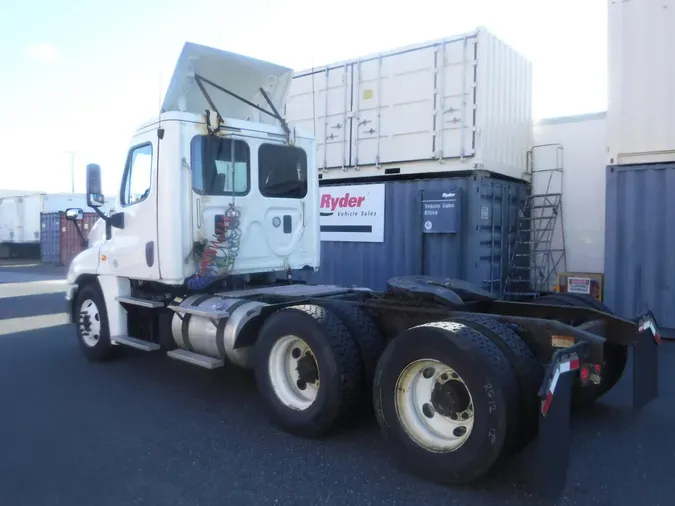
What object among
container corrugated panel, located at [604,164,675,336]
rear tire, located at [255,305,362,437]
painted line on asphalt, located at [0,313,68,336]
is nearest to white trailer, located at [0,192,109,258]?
painted line on asphalt, located at [0,313,68,336]

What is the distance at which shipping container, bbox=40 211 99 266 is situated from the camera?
28062 millimetres

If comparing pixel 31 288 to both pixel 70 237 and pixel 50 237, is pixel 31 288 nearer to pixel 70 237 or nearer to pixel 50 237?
pixel 70 237

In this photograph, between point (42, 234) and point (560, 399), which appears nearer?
point (560, 399)

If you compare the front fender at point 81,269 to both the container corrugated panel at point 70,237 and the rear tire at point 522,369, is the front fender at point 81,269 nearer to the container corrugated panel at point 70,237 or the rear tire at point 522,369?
the rear tire at point 522,369

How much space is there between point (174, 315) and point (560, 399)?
4079 millimetres

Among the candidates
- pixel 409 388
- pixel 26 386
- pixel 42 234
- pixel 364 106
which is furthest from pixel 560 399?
pixel 42 234

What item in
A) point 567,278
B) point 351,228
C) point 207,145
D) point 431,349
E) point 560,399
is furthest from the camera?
point 351,228

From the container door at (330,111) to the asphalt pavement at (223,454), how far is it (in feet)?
17.7

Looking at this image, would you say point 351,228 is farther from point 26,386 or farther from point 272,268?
point 26,386

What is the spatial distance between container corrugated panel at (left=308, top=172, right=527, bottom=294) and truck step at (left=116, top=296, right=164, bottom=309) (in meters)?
4.67

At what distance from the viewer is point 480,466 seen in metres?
3.54

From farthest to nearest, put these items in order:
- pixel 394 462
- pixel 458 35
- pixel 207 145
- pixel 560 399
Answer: pixel 458 35
pixel 207 145
pixel 394 462
pixel 560 399

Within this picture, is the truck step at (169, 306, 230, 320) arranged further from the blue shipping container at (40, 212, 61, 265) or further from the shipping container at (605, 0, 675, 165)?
the blue shipping container at (40, 212, 61, 265)

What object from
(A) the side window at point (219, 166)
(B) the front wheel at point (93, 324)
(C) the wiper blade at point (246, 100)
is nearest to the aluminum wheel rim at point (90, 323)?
(B) the front wheel at point (93, 324)
